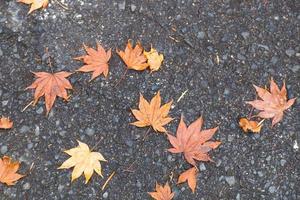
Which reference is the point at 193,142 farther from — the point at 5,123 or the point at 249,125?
the point at 5,123

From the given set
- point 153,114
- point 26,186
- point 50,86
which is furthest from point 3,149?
point 153,114

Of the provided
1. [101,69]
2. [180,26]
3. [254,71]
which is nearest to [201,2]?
[180,26]

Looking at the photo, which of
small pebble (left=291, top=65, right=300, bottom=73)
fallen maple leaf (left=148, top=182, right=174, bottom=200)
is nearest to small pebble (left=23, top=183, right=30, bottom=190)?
fallen maple leaf (left=148, top=182, right=174, bottom=200)

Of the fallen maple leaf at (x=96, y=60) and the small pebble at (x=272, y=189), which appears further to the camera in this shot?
the fallen maple leaf at (x=96, y=60)

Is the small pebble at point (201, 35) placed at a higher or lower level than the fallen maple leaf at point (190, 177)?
higher

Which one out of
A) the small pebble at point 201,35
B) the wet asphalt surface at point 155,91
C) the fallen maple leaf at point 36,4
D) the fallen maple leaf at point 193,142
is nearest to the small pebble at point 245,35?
the wet asphalt surface at point 155,91

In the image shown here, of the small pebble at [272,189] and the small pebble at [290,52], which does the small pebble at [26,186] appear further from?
Result: the small pebble at [290,52]
